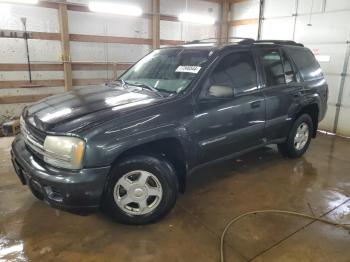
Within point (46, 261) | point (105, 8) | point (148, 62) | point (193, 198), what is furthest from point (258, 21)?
point (46, 261)

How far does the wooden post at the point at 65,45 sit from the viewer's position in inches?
238

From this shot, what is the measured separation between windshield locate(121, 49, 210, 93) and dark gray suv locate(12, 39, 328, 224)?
15 mm

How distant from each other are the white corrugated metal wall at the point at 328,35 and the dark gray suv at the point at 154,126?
3001 millimetres

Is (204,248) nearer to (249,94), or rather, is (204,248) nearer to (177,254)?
(177,254)

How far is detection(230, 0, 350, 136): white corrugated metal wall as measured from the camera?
5950 mm

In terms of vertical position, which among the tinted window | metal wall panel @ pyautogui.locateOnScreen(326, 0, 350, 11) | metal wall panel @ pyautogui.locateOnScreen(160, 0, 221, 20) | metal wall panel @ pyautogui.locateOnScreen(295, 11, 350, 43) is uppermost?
metal wall panel @ pyautogui.locateOnScreen(160, 0, 221, 20)

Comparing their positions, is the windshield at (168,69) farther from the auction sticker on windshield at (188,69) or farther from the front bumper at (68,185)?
the front bumper at (68,185)

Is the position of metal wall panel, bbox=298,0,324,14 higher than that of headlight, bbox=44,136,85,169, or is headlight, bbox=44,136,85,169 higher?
metal wall panel, bbox=298,0,324,14

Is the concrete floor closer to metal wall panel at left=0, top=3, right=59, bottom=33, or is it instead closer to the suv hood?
the suv hood

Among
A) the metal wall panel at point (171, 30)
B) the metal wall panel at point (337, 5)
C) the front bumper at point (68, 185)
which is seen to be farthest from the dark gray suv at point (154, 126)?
the metal wall panel at point (171, 30)

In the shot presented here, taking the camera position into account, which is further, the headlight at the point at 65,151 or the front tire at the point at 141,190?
the front tire at the point at 141,190

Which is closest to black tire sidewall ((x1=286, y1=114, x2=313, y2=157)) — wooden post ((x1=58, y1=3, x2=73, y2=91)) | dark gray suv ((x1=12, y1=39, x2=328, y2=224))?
dark gray suv ((x1=12, y1=39, x2=328, y2=224))

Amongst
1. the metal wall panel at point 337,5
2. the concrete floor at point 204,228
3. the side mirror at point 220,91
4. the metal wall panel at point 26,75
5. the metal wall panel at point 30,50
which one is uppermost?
the metal wall panel at point 337,5

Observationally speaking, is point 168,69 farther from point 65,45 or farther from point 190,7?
point 190,7
